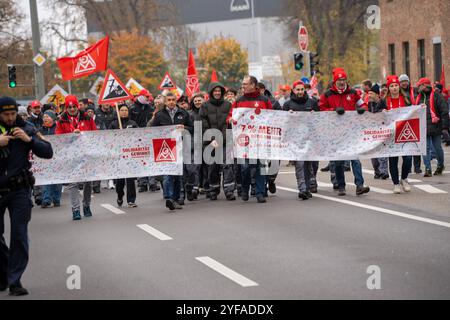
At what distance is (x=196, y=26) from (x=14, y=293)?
427ft

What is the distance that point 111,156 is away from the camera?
16.1 metres

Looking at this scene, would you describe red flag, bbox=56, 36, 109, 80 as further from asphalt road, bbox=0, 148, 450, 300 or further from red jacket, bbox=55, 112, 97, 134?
asphalt road, bbox=0, 148, 450, 300

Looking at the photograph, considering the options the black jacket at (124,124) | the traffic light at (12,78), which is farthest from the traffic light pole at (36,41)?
the black jacket at (124,124)

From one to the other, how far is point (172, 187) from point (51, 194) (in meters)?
3.27

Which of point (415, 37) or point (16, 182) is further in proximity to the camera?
point (415, 37)

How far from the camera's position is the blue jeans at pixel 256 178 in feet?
52.9

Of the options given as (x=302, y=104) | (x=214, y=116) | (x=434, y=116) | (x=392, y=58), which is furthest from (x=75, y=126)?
(x=392, y=58)

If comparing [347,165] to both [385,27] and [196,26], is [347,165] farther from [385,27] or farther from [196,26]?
[196,26]

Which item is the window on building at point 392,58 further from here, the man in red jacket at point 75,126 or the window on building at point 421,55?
the man in red jacket at point 75,126

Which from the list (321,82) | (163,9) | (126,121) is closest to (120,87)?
(126,121)

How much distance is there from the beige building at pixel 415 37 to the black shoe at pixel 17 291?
110ft

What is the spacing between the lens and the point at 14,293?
30.0ft

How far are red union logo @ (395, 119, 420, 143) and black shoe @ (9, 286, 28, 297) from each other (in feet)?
29.3

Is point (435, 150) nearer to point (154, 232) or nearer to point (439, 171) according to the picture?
point (439, 171)
